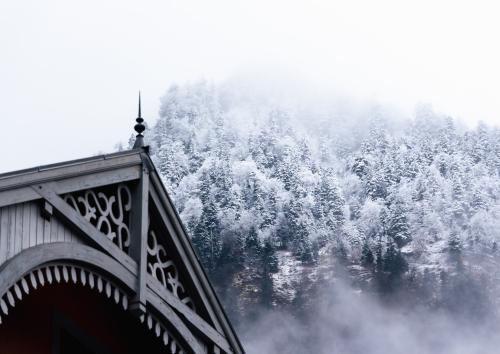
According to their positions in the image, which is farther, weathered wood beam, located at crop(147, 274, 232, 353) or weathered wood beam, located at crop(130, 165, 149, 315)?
weathered wood beam, located at crop(147, 274, 232, 353)

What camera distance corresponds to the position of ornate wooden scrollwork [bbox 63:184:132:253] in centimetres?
635

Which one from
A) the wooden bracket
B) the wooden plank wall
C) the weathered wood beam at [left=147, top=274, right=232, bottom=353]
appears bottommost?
the weathered wood beam at [left=147, top=274, right=232, bottom=353]

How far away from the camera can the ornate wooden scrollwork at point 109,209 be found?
20.8 feet

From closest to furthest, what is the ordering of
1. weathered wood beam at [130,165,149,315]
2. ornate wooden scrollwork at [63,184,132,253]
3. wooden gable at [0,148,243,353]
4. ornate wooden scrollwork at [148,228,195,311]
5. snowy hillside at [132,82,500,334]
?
wooden gable at [0,148,243,353]
ornate wooden scrollwork at [63,184,132,253]
weathered wood beam at [130,165,149,315]
ornate wooden scrollwork at [148,228,195,311]
snowy hillside at [132,82,500,334]

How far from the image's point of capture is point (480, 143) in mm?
98188

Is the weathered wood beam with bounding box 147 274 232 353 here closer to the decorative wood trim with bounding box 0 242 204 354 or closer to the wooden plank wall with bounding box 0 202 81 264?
the decorative wood trim with bounding box 0 242 204 354

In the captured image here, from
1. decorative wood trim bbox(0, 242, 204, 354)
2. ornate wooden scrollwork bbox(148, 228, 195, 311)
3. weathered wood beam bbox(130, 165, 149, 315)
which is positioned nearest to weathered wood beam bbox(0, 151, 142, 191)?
weathered wood beam bbox(130, 165, 149, 315)

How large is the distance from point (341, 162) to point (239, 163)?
49.7 feet

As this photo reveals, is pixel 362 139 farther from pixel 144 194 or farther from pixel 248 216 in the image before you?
pixel 144 194

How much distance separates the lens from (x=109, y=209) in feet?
21.7

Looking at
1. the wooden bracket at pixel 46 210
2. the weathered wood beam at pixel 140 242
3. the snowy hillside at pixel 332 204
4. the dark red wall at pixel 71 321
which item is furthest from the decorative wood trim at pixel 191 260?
the snowy hillside at pixel 332 204

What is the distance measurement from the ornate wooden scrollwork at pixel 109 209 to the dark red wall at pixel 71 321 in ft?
3.28

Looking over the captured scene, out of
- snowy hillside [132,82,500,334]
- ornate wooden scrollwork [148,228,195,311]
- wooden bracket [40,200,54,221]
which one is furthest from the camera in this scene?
snowy hillside [132,82,500,334]

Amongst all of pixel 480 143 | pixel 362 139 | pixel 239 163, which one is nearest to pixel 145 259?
pixel 239 163
